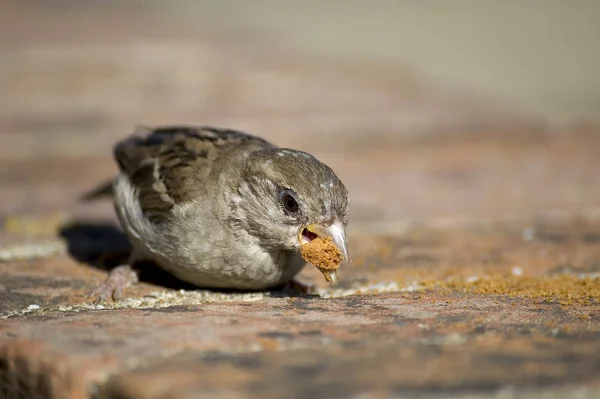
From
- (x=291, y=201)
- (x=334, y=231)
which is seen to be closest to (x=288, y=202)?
(x=291, y=201)

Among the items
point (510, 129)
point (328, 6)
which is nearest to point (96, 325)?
point (510, 129)

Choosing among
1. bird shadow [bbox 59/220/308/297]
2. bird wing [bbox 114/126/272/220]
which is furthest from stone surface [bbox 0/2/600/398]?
bird wing [bbox 114/126/272/220]

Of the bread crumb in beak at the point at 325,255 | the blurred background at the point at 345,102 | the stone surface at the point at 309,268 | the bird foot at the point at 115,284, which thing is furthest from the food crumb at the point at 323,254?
the blurred background at the point at 345,102

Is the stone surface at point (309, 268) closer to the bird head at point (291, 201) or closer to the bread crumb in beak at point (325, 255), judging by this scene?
the bread crumb in beak at point (325, 255)

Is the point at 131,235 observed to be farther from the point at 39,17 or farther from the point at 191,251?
the point at 39,17

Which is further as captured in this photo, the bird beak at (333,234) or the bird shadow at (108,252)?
the bird shadow at (108,252)

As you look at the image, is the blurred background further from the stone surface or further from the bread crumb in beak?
the bread crumb in beak
